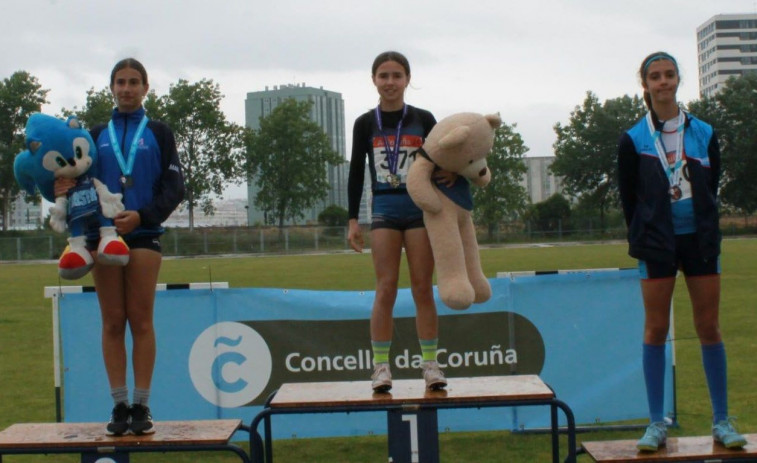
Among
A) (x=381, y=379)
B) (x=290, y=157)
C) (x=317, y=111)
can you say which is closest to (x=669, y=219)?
(x=381, y=379)

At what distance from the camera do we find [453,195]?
480cm

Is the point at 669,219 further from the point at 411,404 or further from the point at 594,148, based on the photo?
the point at 594,148

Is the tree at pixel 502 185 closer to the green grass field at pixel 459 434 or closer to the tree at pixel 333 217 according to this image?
the tree at pixel 333 217

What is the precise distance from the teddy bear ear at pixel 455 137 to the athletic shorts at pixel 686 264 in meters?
1.12

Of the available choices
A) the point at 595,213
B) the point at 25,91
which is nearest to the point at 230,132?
the point at 25,91

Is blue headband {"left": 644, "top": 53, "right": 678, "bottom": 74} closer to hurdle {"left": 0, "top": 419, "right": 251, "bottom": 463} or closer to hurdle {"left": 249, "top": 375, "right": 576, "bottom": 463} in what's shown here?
hurdle {"left": 249, "top": 375, "right": 576, "bottom": 463}

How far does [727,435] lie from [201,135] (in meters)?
62.4

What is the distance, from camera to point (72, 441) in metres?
4.48

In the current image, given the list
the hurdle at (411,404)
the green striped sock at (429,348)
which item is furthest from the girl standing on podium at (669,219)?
the green striped sock at (429,348)

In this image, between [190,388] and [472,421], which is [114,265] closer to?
[190,388]

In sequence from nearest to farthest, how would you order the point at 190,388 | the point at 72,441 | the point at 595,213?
the point at 72,441 → the point at 190,388 → the point at 595,213

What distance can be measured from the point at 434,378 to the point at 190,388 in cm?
242

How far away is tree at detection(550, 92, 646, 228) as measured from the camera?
218 ft

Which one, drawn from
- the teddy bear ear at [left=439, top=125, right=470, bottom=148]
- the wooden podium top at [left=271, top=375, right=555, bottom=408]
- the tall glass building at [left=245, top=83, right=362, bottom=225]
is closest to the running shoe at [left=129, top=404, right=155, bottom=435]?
the wooden podium top at [left=271, top=375, right=555, bottom=408]
